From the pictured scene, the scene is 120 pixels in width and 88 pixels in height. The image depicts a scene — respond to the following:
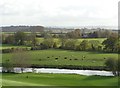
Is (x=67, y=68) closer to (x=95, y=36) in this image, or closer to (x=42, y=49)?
(x=42, y=49)

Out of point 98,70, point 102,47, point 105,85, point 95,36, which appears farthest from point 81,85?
point 95,36

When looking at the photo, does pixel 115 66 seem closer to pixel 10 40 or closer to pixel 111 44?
pixel 111 44

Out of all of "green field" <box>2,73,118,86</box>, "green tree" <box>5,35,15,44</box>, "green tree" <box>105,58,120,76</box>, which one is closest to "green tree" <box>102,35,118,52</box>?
"green tree" <box>105,58,120,76</box>

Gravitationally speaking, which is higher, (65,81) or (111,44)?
(65,81)

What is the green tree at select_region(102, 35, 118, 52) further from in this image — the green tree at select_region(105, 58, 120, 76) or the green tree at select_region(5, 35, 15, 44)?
the green tree at select_region(5, 35, 15, 44)

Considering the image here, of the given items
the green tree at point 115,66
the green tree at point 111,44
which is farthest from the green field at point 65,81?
the green tree at point 111,44

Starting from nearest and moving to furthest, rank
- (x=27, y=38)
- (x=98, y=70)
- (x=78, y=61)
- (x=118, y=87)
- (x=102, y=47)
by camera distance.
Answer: (x=118, y=87) → (x=98, y=70) → (x=78, y=61) → (x=102, y=47) → (x=27, y=38)

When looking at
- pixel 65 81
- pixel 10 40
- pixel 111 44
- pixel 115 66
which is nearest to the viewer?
pixel 65 81

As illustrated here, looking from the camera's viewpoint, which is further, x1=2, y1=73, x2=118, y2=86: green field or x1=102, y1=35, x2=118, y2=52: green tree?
x1=102, y1=35, x2=118, y2=52: green tree

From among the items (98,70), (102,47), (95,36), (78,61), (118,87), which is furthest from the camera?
(95,36)

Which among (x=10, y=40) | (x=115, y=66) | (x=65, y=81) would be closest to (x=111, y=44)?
(x=115, y=66)

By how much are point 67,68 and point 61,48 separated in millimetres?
35156

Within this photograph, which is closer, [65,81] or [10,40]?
[65,81]

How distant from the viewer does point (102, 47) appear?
89062 mm
